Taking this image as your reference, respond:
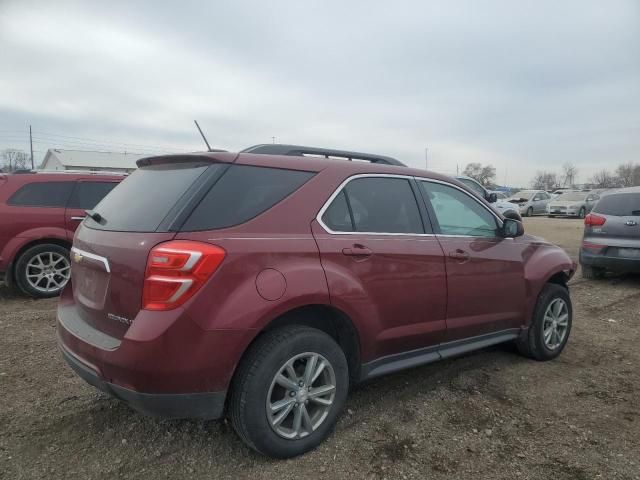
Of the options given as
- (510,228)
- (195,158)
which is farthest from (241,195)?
(510,228)

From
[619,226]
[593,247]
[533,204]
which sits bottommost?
[533,204]

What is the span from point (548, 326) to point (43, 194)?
6.37 metres

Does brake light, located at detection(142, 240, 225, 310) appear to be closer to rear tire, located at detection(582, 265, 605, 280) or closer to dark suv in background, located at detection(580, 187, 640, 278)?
dark suv in background, located at detection(580, 187, 640, 278)

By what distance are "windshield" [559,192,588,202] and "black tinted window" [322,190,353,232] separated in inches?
1062

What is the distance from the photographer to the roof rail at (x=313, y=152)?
3392 millimetres

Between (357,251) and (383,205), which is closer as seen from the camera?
(357,251)

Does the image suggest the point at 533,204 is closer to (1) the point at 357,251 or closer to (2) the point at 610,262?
(2) the point at 610,262

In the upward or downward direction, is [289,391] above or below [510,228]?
below

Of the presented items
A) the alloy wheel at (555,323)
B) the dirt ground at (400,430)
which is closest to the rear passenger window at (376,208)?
the dirt ground at (400,430)

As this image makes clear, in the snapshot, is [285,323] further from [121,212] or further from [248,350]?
[121,212]

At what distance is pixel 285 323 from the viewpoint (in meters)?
2.79

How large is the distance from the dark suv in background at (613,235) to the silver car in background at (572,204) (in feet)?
63.2

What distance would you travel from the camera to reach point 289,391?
2750 millimetres

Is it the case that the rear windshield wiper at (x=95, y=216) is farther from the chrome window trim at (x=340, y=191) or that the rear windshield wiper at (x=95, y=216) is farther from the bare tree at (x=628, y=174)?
the bare tree at (x=628, y=174)
